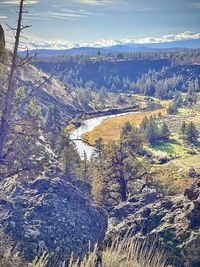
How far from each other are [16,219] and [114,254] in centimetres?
430

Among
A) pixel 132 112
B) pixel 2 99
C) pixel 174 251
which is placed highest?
pixel 2 99

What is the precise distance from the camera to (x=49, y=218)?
1608cm

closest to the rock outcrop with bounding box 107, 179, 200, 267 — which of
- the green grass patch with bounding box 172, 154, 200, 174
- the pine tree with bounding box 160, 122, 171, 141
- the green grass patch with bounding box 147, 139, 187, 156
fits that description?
the green grass patch with bounding box 172, 154, 200, 174

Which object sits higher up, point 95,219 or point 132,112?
point 95,219

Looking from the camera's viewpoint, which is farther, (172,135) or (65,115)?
(65,115)

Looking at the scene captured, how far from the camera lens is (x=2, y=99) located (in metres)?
18.0

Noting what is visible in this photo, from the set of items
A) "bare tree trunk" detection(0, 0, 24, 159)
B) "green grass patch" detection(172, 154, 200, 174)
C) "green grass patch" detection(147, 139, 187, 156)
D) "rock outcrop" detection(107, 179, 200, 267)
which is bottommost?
"green grass patch" detection(147, 139, 187, 156)

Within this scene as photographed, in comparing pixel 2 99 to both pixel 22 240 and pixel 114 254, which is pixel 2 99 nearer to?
pixel 22 240

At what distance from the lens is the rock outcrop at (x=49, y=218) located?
14.8 meters

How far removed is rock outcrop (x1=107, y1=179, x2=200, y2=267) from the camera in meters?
15.2

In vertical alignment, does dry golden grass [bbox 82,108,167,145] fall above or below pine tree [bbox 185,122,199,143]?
below

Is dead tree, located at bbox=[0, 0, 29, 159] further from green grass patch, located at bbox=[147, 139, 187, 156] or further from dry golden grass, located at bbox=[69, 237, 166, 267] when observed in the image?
green grass patch, located at bbox=[147, 139, 187, 156]

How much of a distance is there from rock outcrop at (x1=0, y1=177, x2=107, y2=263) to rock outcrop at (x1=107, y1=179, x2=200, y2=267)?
4.51 feet

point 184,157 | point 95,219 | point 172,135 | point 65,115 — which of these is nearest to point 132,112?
point 65,115
